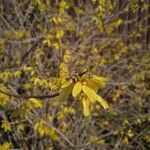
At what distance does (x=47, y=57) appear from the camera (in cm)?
477

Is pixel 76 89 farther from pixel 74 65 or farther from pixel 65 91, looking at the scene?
pixel 74 65

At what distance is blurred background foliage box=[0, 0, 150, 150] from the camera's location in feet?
12.6

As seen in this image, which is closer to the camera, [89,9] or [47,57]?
[47,57]

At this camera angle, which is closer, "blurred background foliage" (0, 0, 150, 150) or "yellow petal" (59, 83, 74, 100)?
"yellow petal" (59, 83, 74, 100)

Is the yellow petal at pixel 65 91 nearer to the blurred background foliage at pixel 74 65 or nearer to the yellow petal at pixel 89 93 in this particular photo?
the yellow petal at pixel 89 93

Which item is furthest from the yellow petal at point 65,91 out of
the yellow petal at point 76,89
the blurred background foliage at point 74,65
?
the blurred background foliage at point 74,65

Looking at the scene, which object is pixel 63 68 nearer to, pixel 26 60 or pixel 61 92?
pixel 26 60

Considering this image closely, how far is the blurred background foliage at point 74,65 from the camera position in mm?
3852

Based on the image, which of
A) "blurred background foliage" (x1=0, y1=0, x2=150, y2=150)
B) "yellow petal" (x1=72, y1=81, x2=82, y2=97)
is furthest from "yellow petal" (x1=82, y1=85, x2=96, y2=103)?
"blurred background foliage" (x1=0, y1=0, x2=150, y2=150)

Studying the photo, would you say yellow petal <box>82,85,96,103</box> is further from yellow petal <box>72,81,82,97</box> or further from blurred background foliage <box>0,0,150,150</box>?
blurred background foliage <box>0,0,150,150</box>

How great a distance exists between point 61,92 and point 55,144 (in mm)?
2593

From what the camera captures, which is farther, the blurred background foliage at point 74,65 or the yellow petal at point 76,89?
the blurred background foliage at point 74,65

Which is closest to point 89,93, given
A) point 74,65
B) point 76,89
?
point 76,89

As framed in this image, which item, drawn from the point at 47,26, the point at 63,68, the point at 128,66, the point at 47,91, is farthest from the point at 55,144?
the point at 128,66
